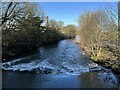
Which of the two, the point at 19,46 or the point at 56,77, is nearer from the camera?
the point at 56,77

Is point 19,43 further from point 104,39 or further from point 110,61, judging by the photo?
point 110,61

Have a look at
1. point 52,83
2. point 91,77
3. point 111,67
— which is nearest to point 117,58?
point 111,67

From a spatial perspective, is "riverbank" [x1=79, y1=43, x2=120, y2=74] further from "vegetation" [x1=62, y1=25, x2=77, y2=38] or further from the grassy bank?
"vegetation" [x1=62, y1=25, x2=77, y2=38]

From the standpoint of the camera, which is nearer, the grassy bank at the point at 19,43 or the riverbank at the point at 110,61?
the riverbank at the point at 110,61

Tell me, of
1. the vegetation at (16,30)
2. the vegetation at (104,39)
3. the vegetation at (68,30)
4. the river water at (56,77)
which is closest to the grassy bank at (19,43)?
the vegetation at (16,30)

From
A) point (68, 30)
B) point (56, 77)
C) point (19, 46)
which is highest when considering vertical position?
point (68, 30)

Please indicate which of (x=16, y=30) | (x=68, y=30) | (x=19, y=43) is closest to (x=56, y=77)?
(x=16, y=30)

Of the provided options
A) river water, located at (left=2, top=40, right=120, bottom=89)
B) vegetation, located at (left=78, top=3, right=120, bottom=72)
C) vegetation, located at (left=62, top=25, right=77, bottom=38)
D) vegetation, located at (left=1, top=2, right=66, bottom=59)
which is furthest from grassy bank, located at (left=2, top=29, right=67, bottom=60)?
vegetation, located at (left=62, top=25, right=77, bottom=38)

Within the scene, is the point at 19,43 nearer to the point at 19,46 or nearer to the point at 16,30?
the point at 19,46

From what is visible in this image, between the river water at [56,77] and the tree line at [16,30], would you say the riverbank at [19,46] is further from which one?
the river water at [56,77]

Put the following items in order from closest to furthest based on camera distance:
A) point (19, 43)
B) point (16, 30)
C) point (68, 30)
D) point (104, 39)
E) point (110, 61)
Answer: point (110, 61) < point (104, 39) < point (16, 30) < point (19, 43) < point (68, 30)

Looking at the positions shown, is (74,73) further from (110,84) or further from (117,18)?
(117,18)

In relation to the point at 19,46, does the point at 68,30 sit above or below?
above

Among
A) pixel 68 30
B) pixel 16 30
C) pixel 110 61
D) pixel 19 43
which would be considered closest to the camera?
pixel 110 61
